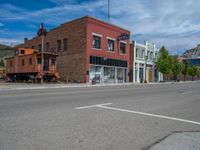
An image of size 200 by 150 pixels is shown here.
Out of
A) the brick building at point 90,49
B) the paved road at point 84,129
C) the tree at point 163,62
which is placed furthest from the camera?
the tree at point 163,62

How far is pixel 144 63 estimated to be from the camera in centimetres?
4962

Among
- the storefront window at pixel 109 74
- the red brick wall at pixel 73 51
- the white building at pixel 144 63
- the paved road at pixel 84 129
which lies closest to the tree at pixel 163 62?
the white building at pixel 144 63

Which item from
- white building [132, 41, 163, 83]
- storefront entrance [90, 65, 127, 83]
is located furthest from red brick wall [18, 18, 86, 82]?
white building [132, 41, 163, 83]

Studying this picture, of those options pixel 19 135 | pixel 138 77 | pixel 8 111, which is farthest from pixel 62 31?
pixel 19 135

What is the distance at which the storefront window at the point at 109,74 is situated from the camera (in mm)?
38328

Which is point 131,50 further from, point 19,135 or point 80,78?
point 19,135

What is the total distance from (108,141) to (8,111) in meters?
4.53

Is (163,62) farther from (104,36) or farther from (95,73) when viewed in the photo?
(95,73)

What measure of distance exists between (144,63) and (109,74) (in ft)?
44.1

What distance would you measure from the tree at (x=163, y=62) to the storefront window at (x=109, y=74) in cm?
1645

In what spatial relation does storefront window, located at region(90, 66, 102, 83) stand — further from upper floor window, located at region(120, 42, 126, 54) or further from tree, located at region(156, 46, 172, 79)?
tree, located at region(156, 46, 172, 79)

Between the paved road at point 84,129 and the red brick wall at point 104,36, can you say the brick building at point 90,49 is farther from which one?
the paved road at point 84,129

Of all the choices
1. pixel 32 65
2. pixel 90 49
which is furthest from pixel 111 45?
pixel 32 65

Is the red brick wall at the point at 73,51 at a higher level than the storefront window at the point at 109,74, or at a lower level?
higher
